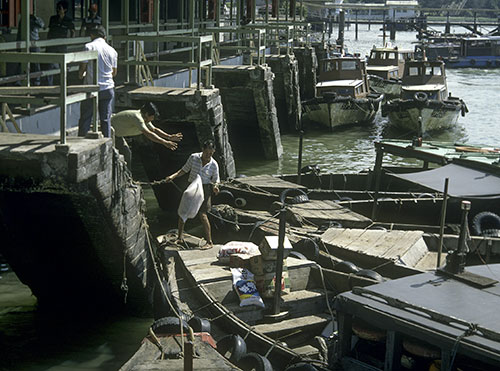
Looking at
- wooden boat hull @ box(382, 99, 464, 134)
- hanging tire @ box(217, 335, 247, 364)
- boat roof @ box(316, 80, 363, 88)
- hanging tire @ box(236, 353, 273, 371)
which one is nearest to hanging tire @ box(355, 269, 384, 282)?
hanging tire @ box(217, 335, 247, 364)

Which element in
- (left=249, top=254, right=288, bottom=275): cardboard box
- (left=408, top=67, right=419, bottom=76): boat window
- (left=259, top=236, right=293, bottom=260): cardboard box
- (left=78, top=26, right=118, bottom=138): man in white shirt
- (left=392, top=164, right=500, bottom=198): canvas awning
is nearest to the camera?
(left=259, top=236, right=293, bottom=260): cardboard box

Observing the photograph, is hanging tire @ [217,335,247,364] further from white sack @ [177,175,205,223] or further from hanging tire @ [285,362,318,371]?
white sack @ [177,175,205,223]

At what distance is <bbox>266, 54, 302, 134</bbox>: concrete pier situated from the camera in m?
30.4

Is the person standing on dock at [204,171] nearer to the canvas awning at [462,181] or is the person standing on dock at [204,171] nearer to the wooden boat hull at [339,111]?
the canvas awning at [462,181]

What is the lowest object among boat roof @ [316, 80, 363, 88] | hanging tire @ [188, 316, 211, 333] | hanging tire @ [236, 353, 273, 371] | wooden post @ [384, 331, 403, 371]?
hanging tire @ [236, 353, 273, 371]

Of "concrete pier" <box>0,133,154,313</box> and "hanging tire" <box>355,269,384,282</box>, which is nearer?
"concrete pier" <box>0,133,154,313</box>

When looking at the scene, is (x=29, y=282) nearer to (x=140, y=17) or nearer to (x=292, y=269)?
(x=292, y=269)

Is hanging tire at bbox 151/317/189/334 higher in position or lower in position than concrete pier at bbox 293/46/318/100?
lower

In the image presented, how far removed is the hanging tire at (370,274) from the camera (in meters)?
11.3

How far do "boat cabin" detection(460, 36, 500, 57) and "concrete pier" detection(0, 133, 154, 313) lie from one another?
196 feet

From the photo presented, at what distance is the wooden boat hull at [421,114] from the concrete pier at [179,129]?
1461 cm

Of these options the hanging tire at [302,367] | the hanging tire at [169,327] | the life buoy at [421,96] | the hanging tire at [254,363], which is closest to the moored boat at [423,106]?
the life buoy at [421,96]

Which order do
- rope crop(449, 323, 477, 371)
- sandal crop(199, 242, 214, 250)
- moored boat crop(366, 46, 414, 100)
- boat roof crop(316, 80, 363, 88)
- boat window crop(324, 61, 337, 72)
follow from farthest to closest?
moored boat crop(366, 46, 414, 100) < boat window crop(324, 61, 337, 72) < boat roof crop(316, 80, 363, 88) < sandal crop(199, 242, 214, 250) < rope crop(449, 323, 477, 371)

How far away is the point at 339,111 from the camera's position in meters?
32.6
